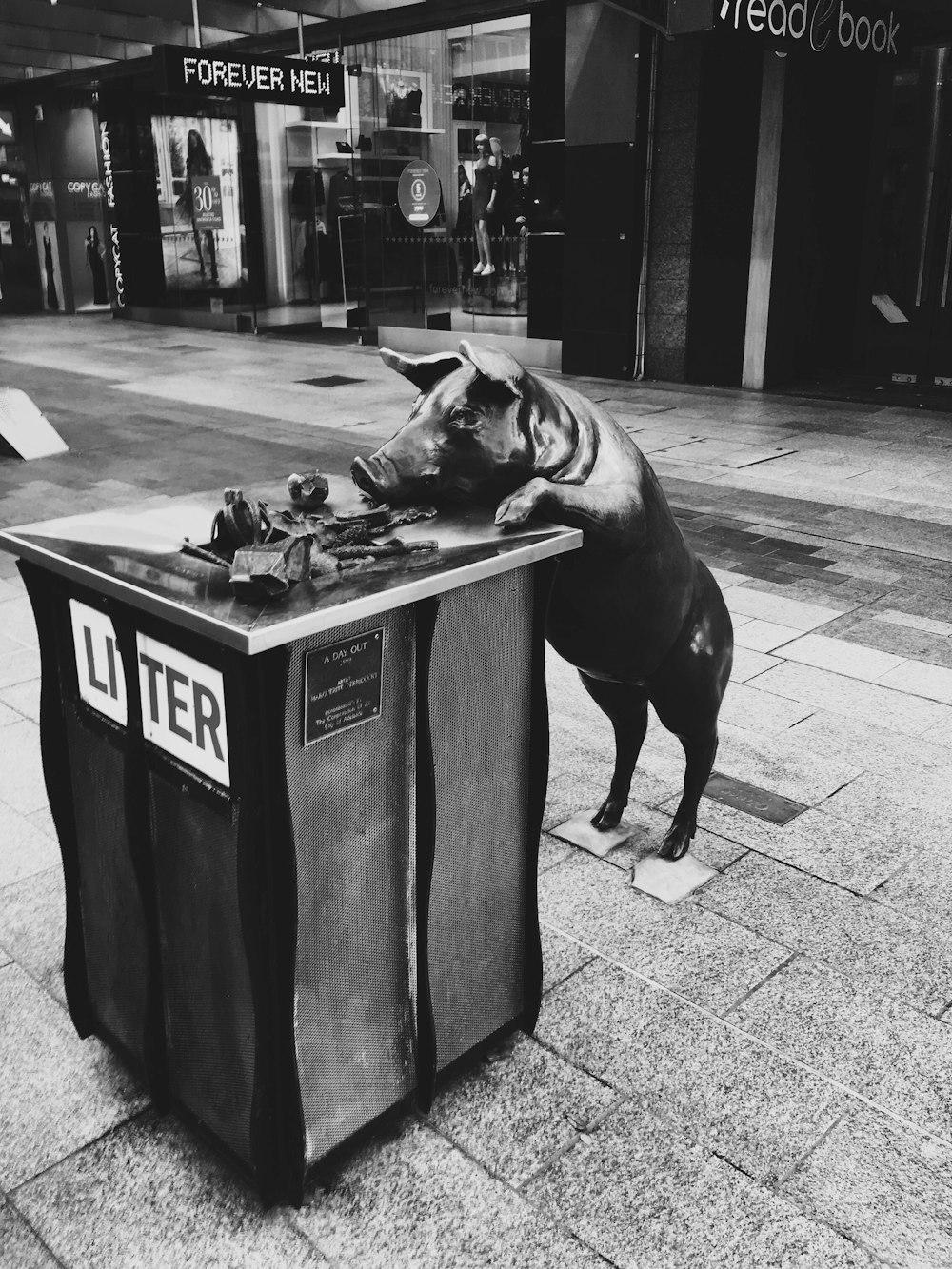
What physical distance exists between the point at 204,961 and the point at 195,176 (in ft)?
70.2

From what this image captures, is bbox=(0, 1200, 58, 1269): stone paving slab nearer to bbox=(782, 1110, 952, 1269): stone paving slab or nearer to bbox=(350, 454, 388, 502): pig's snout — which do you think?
bbox=(782, 1110, 952, 1269): stone paving slab

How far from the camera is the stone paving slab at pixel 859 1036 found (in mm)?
2830

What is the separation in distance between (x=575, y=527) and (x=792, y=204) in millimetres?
11610

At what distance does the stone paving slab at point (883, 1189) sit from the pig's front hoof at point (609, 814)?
1464 mm

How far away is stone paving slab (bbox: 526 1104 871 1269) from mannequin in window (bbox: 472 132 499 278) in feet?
48.4

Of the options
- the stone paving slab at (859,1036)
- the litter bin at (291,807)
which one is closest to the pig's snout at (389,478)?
the litter bin at (291,807)

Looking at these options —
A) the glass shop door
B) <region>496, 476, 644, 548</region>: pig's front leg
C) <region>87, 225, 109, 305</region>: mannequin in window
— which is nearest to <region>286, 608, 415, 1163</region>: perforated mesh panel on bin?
<region>496, 476, 644, 548</region>: pig's front leg

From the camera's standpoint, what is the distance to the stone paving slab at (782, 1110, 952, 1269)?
7.93ft

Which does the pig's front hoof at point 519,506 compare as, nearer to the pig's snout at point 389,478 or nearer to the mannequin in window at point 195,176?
the pig's snout at point 389,478

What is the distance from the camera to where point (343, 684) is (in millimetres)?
2307

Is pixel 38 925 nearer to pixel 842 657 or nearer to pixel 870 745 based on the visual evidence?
pixel 870 745

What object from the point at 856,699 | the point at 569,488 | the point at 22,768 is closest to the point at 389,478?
the point at 569,488

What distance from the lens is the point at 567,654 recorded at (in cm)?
314

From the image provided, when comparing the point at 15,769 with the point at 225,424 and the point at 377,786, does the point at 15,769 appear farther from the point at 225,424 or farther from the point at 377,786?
the point at 225,424
